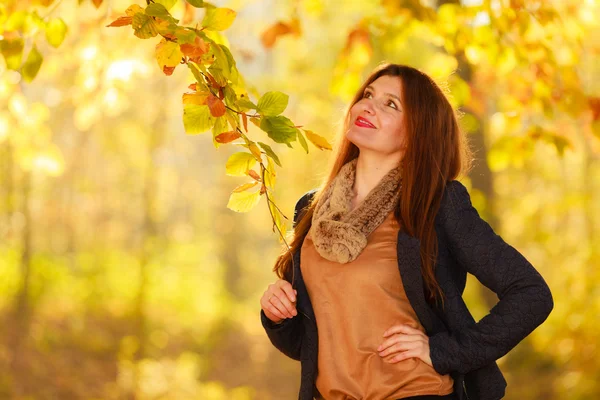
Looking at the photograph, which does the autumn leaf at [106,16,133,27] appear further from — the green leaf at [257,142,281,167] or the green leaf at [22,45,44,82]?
the green leaf at [22,45,44,82]

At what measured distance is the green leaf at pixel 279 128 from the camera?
1800 mm

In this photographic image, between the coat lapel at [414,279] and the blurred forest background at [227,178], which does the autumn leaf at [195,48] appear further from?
the blurred forest background at [227,178]

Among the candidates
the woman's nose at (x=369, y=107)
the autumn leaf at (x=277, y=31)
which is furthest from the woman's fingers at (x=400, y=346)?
the autumn leaf at (x=277, y=31)

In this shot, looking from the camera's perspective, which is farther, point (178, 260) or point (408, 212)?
point (178, 260)

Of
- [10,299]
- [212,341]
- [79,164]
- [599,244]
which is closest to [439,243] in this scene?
[599,244]

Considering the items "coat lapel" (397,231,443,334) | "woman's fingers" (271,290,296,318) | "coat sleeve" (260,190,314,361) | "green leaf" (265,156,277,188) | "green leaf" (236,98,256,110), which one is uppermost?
"green leaf" (236,98,256,110)

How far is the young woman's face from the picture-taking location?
233 cm

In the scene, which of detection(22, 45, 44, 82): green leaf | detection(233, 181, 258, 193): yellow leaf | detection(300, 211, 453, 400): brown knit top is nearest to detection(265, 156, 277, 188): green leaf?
detection(233, 181, 258, 193): yellow leaf

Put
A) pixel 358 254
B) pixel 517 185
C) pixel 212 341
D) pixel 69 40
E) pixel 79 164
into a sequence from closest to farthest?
pixel 358 254, pixel 69 40, pixel 212 341, pixel 517 185, pixel 79 164

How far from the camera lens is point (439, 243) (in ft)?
7.13

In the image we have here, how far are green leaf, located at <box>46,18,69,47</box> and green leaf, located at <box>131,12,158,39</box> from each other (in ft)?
3.30

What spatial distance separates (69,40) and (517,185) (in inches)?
468

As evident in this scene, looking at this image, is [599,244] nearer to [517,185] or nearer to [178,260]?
[517,185]

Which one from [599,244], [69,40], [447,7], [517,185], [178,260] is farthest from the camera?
[178,260]
